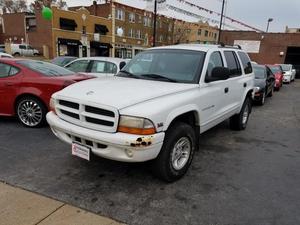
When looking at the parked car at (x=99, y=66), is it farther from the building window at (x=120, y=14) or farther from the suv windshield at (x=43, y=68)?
the building window at (x=120, y=14)

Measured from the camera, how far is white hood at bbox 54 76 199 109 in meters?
3.08

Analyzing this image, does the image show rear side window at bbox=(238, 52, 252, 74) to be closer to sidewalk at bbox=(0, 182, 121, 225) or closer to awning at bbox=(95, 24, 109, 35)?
Result: sidewalk at bbox=(0, 182, 121, 225)

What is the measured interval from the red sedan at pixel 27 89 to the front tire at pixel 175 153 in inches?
118

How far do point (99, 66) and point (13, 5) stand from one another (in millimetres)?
67457

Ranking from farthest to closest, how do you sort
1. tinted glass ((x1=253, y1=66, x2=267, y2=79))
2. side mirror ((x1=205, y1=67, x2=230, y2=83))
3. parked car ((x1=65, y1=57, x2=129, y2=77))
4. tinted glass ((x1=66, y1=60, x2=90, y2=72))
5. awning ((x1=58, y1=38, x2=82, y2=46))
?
awning ((x1=58, y1=38, x2=82, y2=46)) < tinted glass ((x1=253, y1=66, x2=267, y2=79)) < tinted glass ((x1=66, y1=60, x2=90, y2=72)) < parked car ((x1=65, y1=57, x2=129, y2=77)) < side mirror ((x1=205, y1=67, x2=230, y2=83))

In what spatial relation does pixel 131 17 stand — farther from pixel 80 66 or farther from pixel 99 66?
pixel 99 66

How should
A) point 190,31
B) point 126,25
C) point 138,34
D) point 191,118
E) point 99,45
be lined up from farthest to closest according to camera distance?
point 190,31
point 138,34
point 126,25
point 99,45
point 191,118

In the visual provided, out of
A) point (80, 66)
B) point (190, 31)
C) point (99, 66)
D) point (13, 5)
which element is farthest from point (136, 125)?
point (13, 5)

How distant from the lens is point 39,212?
2826mm

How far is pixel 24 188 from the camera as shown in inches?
130

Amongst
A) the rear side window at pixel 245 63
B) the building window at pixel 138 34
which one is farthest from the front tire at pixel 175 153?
the building window at pixel 138 34

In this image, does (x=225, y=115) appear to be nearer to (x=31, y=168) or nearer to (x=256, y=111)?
(x=31, y=168)

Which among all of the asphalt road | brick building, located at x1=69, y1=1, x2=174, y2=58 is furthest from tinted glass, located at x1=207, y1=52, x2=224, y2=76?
brick building, located at x1=69, y1=1, x2=174, y2=58

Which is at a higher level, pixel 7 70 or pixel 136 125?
pixel 7 70
